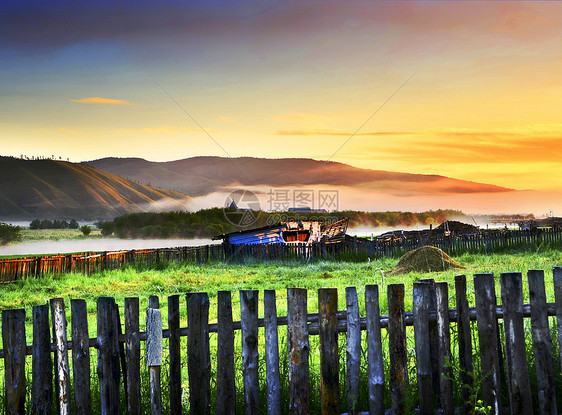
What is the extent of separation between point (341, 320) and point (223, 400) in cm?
124

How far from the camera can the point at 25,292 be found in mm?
17922

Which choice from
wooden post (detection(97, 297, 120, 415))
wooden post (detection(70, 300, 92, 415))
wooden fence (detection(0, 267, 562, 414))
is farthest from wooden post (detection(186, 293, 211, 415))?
wooden post (detection(70, 300, 92, 415))

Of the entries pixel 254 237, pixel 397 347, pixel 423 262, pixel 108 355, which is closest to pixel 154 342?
pixel 108 355

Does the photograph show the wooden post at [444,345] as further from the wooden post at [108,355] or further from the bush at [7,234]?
the bush at [7,234]

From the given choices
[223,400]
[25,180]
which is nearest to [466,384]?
[223,400]

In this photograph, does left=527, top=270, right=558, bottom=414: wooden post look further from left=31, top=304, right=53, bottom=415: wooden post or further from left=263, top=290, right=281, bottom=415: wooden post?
left=31, top=304, right=53, bottom=415: wooden post

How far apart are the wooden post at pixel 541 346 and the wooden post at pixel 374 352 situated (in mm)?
1369

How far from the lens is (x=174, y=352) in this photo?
505 cm

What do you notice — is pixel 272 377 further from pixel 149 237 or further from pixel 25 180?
pixel 25 180

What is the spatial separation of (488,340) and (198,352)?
8.30 ft

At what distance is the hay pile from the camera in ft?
64.5

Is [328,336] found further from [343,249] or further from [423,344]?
[343,249]

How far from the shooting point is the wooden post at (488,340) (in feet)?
16.4

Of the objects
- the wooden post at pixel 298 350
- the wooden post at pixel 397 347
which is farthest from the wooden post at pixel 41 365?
the wooden post at pixel 397 347
